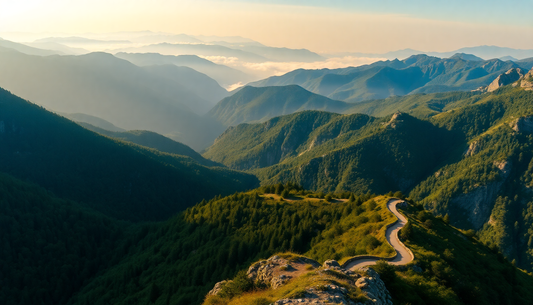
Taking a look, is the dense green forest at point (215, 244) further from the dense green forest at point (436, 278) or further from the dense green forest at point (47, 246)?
the dense green forest at point (47, 246)

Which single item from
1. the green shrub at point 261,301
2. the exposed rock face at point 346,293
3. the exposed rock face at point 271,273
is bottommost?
the exposed rock face at point 271,273

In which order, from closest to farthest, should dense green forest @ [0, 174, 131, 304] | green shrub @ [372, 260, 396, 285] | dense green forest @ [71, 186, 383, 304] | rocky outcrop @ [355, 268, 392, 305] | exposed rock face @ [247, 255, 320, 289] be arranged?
1. rocky outcrop @ [355, 268, 392, 305]
2. exposed rock face @ [247, 255, 320, 289]
3. green shrub @ [372, 260, 396, 285]
4. dense green forest @ [71, 186, 383, 304]
5. dense green forest @ [0, 174, 131, 304]

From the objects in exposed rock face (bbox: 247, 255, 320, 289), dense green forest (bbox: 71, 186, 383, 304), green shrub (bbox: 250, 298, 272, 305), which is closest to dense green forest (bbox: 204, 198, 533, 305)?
green shrub (bbox: 250, 298, 272, 305)

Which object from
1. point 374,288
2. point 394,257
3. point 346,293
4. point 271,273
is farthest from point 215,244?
point 346,293

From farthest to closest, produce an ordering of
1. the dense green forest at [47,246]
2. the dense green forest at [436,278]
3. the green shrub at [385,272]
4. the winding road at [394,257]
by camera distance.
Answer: the dense green forest at [47,246] → the winding road at [394,257] → the green shrub at [385,272] → the dense green forest at [436,278]

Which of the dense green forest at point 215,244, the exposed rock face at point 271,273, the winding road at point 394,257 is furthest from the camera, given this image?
the dense green forest at point 215,244

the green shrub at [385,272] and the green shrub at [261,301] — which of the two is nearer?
the green shrub at [261,301]

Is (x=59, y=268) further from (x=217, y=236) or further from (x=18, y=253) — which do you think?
(x=217, y=236)

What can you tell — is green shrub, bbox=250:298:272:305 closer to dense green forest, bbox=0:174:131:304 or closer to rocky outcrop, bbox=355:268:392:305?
rocky outcrop, bbox=355:268:392:305

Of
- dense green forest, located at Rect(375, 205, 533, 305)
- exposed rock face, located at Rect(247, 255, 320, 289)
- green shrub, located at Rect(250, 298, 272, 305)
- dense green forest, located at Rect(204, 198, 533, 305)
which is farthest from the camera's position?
dense green forest, located at Rect(375, 205, 533, 305)

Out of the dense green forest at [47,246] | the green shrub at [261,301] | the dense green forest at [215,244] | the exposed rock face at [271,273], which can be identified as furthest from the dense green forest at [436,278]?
the dense green forest at [47,246]

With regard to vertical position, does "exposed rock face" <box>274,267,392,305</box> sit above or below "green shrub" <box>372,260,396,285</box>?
above

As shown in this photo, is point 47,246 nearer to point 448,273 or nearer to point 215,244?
point 215,244
